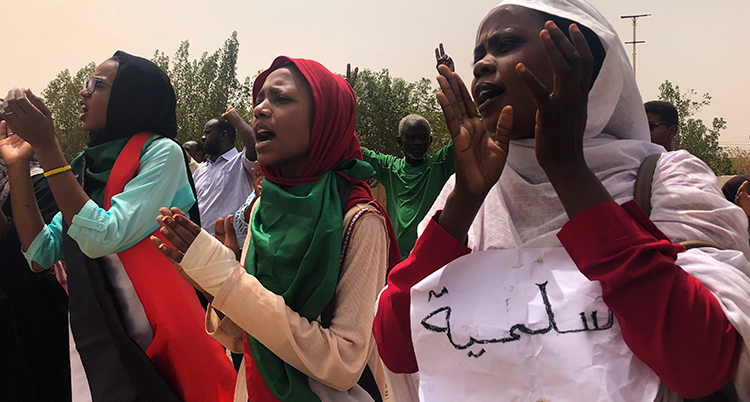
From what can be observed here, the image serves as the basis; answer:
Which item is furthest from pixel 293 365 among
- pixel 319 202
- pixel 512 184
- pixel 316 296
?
pixel 512 184

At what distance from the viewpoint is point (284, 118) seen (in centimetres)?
206

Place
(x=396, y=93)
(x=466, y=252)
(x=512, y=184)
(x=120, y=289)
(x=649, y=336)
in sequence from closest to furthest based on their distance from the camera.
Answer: (x=649, y=336) < (x=466, y=252) < (x=512, y=184) < (x=120, y=289) < (x=396, y=93)

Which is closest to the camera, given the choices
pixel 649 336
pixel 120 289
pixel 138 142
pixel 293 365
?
pixel 649 336

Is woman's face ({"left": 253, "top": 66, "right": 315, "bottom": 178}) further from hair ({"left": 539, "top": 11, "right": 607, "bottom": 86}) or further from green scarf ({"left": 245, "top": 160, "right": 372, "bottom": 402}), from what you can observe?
hair ({"left": 539, "top": 11, "right": 607, "bottom": 86})

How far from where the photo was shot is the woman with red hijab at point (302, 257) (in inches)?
67.7

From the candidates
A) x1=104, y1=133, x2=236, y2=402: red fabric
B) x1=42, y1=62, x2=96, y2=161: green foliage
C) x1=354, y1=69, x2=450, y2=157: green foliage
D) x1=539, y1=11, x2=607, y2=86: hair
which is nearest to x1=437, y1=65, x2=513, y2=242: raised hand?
x1=539, y1=11, x2=607, y2=86: hair

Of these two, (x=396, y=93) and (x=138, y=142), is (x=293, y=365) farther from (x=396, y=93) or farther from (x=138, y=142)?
(x=396, y=93)

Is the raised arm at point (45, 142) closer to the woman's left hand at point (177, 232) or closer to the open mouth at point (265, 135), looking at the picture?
the woman's left hand at point (177, 232)

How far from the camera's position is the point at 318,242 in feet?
5.98

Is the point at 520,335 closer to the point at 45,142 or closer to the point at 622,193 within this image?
the point at 622,193

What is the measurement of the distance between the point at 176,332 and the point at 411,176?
3621 mm

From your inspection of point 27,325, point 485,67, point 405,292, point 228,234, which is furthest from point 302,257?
point 27,325

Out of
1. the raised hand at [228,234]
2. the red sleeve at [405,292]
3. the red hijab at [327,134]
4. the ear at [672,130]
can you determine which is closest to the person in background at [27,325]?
the raised hand at [228,234]

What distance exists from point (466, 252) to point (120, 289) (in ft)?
5.70
